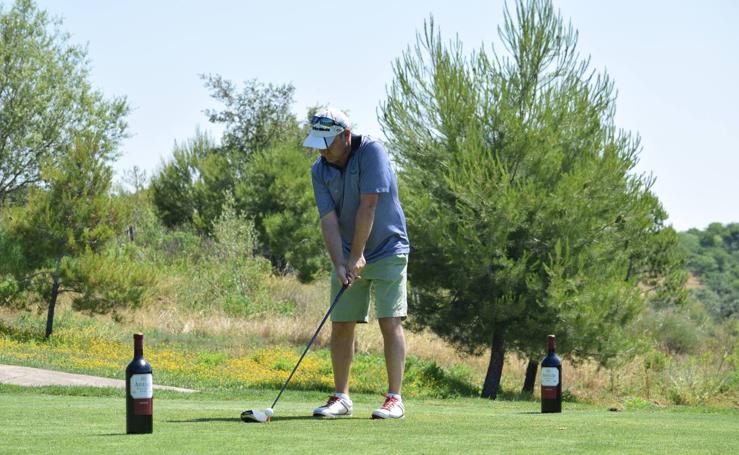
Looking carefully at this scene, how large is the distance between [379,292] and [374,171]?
83 cm

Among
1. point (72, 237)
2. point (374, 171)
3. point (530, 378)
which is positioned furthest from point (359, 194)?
point (72, 237)

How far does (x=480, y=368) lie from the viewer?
23266mm

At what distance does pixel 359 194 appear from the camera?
23.6ft

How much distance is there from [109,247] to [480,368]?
8269 mm

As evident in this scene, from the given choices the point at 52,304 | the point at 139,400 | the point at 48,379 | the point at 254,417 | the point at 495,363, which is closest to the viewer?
the point at 139,400

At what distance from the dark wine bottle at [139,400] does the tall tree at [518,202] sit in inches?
458

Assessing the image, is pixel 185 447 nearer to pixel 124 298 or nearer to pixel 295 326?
pixel 124 298

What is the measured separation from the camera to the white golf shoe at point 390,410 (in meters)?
6.93

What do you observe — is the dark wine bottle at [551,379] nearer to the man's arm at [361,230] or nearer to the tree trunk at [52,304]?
the man's arm at [361,230]

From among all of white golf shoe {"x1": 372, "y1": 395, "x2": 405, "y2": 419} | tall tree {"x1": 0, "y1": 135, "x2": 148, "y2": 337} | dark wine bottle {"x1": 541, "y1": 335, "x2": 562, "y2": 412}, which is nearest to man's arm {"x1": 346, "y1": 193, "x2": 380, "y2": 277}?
white golf shoe {"x1": 372, "y1": 395, "x2": 405, "y2": 419}

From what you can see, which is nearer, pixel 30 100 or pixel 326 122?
pixel 326 122

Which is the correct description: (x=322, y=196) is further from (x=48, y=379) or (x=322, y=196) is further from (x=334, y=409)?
(x=48, y=379)

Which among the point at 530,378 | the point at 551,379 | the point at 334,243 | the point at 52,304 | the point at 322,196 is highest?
the point at 322,196

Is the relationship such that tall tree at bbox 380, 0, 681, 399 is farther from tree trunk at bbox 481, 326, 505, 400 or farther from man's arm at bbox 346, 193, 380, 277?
man's arm at bbox 346, 193, 380, 277
